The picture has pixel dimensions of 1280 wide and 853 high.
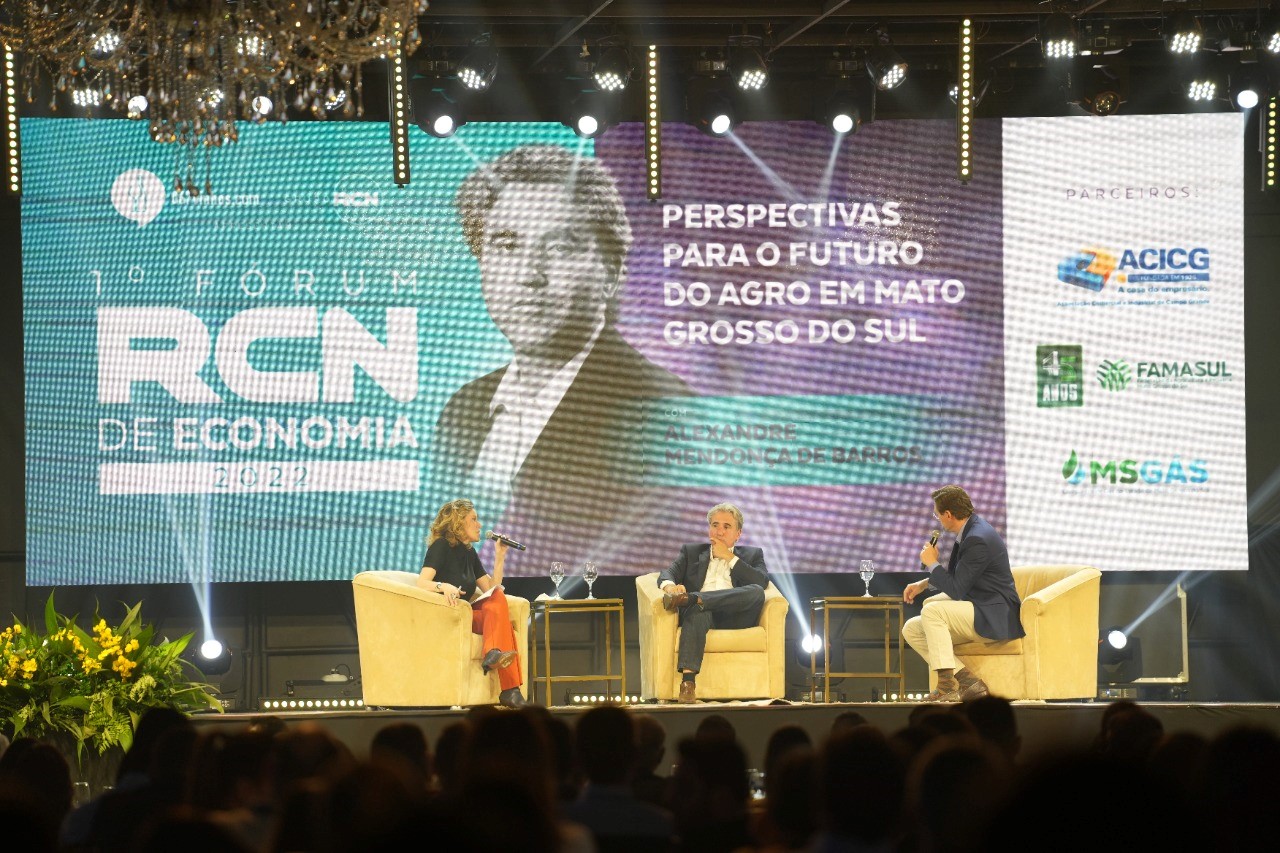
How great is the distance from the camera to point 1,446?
898cm

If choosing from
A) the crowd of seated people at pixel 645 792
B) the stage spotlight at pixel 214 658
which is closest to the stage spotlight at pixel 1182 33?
the crowd of seated people at pixel 645 792

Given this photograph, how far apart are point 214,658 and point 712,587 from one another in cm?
294

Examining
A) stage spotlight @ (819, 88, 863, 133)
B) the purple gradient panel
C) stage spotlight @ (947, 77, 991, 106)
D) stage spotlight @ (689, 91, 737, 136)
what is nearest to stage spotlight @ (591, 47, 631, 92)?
stage spotlight @ (689, 91, 737, 136)

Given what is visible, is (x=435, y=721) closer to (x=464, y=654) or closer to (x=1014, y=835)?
(x=464, y=654)

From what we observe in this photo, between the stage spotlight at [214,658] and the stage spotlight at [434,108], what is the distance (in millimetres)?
3203

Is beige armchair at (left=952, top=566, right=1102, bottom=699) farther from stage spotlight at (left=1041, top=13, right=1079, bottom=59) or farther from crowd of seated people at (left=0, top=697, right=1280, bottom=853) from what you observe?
crowd of seated people at (left=0, top=697, right=1280, bottom=853)

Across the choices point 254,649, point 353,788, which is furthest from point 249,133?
point 353,788

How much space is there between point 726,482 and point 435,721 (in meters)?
2.75

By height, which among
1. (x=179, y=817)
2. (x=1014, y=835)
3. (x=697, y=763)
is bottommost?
(x=697, y=763)

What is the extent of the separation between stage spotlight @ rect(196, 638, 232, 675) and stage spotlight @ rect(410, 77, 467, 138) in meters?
3.20

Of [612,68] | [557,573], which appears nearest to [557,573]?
[557,573]

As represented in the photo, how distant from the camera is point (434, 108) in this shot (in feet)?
28.2

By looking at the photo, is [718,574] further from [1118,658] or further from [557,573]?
[1118,658]

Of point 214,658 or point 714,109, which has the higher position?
point 714,109
